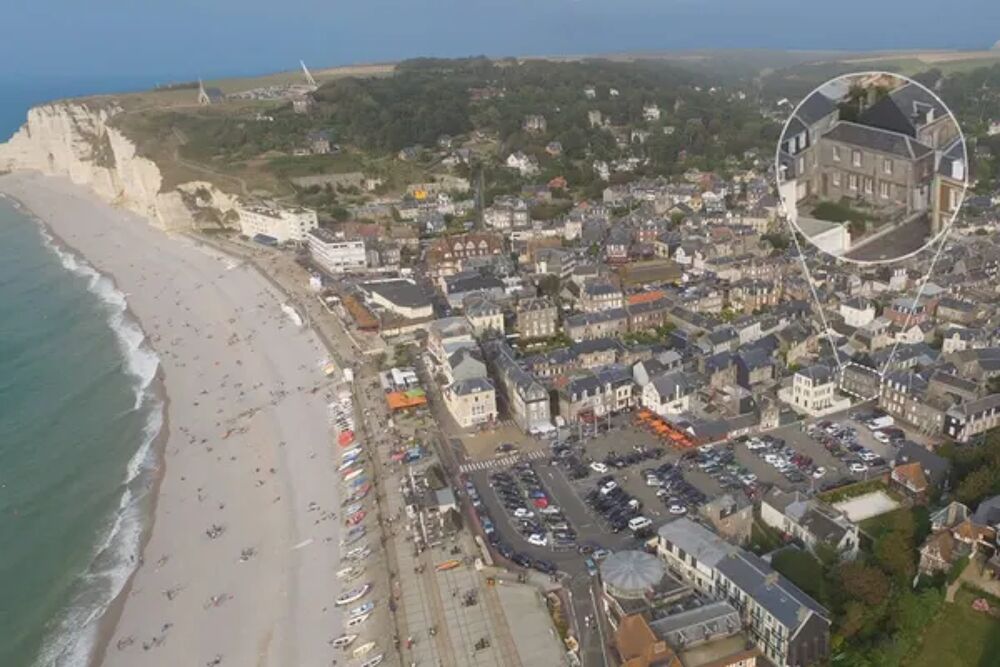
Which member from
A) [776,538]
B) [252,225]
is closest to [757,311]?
[776,538]

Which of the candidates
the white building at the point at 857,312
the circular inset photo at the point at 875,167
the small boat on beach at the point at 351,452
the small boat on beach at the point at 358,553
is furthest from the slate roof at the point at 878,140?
the white building at the point at 857,312

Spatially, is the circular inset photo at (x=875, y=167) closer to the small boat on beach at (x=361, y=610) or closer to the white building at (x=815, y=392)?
the small boat on beach at (x=361, y=610)

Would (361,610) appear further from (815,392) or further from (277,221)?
(277,221)

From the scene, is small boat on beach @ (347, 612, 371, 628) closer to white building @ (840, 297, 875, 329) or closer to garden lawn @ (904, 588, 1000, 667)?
garden lawn @ (904, 588, 1000, 667)

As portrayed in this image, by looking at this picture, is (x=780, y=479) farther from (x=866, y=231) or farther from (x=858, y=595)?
(x=866, y=231)

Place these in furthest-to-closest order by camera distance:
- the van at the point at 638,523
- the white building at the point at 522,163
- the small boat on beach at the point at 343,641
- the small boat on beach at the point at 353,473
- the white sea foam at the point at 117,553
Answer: the white building at the point at 522,163 → the small boat on beach at the point at 353,473 → the van at the point at 638,523 → the white sea foam at the point at 117,553 → the small boat on beach at the point at 343,641

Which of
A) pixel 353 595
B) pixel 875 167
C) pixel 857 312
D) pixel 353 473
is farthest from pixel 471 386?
pixel 875 167
